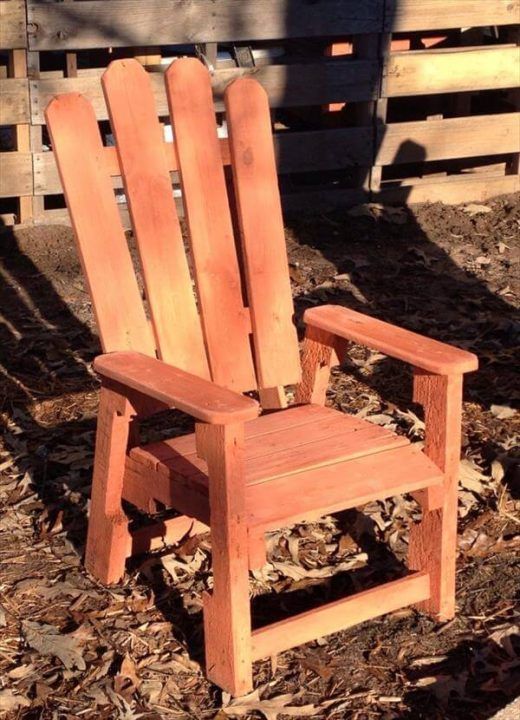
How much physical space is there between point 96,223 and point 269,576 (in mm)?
1225

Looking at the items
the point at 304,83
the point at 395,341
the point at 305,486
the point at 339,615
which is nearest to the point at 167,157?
the point at 395,341

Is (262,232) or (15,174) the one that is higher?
(262,232)

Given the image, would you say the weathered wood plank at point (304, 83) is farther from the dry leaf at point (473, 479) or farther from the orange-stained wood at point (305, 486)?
the orange-stained wood at point (305, 486)

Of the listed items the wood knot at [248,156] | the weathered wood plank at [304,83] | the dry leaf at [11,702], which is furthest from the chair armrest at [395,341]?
the weathered wood plank at [304,83]

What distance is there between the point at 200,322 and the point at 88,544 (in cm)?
79

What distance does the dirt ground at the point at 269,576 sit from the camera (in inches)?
138

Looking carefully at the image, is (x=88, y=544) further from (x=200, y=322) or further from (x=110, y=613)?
(x=200, y=322)

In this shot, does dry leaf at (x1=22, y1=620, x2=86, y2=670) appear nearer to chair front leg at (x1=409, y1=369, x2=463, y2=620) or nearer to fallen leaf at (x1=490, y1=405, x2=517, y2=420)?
chair front leg at (x1=409, y1=369, x2=463, y2=620)

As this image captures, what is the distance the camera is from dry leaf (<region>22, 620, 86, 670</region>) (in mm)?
3622

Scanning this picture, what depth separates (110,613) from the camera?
388 centimetres

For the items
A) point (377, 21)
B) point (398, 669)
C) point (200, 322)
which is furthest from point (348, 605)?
point (377, 21)

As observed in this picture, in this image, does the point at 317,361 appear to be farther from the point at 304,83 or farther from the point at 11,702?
the point at 304,83

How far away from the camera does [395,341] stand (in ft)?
12.4

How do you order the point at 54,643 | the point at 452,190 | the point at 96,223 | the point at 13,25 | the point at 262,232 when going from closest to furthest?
the point at 54,643 < the point at 96,223 < the point at 262,232 < the point at 13,25 < the point at 452,190
